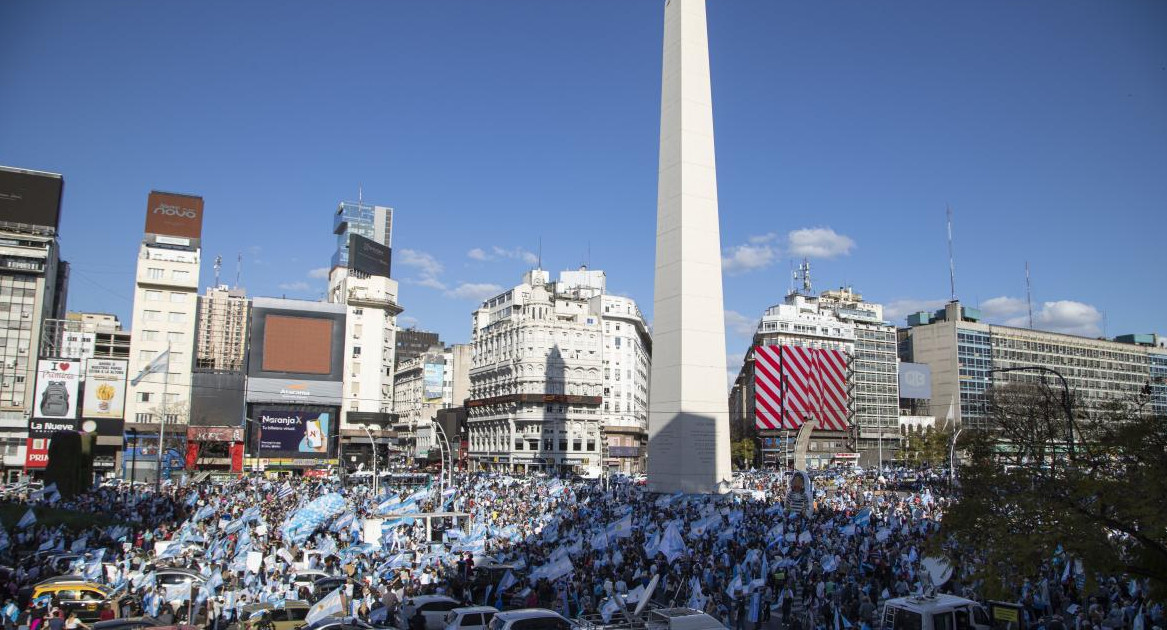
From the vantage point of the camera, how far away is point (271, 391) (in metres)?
86.3

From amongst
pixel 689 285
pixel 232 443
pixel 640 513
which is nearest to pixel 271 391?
pixel 232 443

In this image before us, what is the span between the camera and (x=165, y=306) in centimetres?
9006

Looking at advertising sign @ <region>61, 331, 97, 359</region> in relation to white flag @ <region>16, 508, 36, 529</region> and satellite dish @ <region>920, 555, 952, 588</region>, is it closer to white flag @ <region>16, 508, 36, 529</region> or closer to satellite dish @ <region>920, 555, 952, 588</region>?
white flag @ <region>16, 508, 36, 529</region>

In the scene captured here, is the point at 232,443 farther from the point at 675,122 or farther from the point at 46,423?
the point at 675,122

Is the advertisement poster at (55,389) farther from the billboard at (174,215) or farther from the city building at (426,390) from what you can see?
the city building at (426,390)

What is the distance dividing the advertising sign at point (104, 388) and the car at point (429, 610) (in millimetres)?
68711

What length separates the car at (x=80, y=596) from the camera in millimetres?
18422

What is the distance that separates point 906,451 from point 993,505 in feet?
311

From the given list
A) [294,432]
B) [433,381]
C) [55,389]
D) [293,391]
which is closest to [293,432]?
[294,432]

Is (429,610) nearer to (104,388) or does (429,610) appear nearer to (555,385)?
(104,388)

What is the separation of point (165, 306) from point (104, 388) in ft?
49.1

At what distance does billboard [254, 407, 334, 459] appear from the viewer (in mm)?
82312

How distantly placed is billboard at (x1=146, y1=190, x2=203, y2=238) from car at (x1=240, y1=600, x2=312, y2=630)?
272ft

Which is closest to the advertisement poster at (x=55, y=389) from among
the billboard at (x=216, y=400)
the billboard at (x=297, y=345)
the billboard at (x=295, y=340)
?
the billboard at (x=216, y=400)
